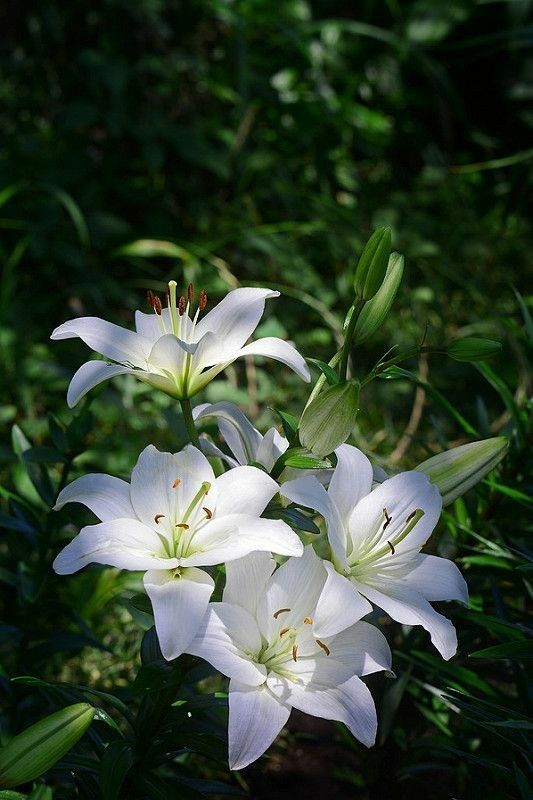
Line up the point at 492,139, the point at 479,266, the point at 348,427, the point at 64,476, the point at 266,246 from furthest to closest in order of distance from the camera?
the point at 492,139
the point at 479,266
the point at 266,246
the point at 64,476
the point at 348,427

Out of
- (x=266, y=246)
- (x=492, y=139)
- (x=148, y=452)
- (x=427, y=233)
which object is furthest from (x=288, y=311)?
(x=148, y=452)

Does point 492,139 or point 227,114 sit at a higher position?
point 227,114

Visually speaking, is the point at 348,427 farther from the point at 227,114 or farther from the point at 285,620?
the point at 227,114

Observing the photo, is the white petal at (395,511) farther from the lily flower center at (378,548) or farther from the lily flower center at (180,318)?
the lily flower center at (180,318)

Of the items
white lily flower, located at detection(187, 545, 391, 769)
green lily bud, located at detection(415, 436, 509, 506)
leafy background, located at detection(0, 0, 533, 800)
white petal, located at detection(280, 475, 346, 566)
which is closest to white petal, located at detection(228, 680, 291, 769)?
white lily flower, located at detection(187, 545, 391, 769)

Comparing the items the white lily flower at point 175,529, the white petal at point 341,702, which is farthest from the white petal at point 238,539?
the white petal at point 341,702

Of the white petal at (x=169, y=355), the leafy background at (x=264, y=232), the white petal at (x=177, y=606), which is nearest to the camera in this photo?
the white petal at (x=177, y=606)
